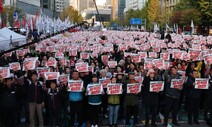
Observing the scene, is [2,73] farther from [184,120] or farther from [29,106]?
[184,120]

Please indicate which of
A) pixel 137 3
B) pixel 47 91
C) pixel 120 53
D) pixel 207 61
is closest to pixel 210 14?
pixel 120 53

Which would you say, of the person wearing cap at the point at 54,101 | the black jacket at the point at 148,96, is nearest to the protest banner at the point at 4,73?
the person wearing cap at the point at 54,101

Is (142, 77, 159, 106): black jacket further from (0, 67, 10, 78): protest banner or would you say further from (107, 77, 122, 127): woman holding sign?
(0, 67, 10, 78): protest banner

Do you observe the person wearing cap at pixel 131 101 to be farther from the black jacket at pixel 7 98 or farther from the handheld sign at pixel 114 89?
the black jacket at pixel 7 98

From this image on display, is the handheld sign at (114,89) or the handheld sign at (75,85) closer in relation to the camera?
the handheld sign at (75,85)

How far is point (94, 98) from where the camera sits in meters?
10.2

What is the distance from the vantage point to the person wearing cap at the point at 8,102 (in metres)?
9.84

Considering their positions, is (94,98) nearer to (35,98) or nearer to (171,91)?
(35,98)

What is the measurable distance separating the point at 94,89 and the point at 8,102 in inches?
94.2

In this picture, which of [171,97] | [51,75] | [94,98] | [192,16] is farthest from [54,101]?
[192,16]

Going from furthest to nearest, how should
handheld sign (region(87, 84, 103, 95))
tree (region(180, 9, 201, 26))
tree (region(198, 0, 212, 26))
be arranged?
tree (region(180, 9, 201, 26)) < tree (region(198, 0, 212, 26)) < handheld sign (region(87, 84, 103, 95))

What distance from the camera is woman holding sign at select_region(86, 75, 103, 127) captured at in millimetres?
9969

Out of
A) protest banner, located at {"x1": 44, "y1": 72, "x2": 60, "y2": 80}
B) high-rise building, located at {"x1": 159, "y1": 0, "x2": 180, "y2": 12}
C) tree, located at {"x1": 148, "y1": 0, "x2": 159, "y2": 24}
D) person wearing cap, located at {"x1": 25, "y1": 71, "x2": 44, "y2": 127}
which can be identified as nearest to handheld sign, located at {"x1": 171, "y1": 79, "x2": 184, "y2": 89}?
protest banner, located at {"x1": 44, "y1": 72, "x2": 60, "y2": 80}

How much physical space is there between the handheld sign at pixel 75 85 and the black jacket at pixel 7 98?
159cm
